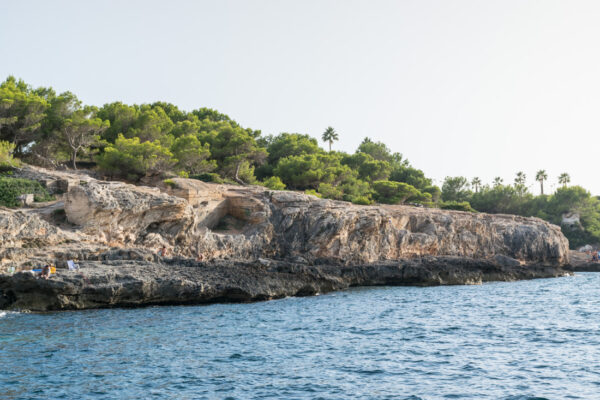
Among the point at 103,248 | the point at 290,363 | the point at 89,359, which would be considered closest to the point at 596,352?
the point at 290,363

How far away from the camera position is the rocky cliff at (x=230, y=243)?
2534 centimetres

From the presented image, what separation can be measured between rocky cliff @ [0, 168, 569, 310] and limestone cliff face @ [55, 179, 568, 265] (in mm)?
81

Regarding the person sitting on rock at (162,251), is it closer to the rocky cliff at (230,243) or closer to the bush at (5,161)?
the rocky cliff at (230,243)

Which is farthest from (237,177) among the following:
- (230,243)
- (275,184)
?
(230,243)

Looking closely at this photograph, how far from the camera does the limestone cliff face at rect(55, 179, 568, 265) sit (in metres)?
30.8

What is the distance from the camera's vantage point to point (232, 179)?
2143 inches

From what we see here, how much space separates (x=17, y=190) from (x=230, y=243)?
1359cm

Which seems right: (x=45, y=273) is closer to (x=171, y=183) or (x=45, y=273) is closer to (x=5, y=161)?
(x=171, y=183)

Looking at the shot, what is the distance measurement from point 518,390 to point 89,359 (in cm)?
1180

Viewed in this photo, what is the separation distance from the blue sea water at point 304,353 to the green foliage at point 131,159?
19.6 metres

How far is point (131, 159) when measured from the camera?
4241cm

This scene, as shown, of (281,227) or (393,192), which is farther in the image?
(393,192)

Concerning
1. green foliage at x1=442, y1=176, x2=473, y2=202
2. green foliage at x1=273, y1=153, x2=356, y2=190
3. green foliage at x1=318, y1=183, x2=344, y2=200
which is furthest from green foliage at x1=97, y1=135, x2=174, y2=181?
green foliage at x1=442, y1=176, x2=473, y2=202

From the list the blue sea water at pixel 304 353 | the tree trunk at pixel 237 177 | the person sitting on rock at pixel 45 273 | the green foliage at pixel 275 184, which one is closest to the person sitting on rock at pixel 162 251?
the blue sea water at pixel 304 353
